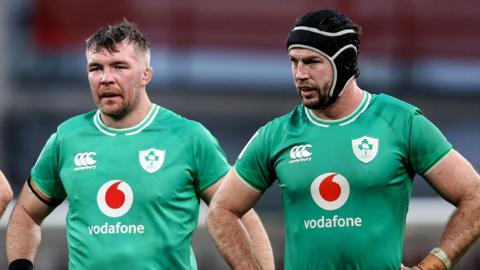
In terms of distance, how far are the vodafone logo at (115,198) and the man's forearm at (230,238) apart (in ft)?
1.98

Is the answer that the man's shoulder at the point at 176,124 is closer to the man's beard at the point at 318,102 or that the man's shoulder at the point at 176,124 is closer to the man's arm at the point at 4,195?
the man's arm at the point at 4,195

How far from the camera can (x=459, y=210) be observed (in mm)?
7961

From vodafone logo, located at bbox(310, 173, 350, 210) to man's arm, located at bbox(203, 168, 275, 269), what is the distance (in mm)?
396

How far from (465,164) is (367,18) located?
10331 mm

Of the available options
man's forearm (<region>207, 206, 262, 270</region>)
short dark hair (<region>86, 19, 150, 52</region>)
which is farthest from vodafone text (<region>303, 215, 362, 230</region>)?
short dark hair (<region>86, 19, 150, 52</region>)

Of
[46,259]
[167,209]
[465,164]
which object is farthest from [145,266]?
[46,259]

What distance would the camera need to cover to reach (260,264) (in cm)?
887

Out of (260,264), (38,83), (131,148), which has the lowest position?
(38,83)

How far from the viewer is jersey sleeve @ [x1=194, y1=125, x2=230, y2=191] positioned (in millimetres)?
8984

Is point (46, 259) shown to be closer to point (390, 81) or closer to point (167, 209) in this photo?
point (167, 209)

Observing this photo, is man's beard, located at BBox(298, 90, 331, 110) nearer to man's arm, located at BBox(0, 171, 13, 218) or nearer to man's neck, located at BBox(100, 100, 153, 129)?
man's neck, located at BBox(100, 100, 153, 129)

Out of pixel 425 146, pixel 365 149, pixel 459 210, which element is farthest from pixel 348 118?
pixel 459 210

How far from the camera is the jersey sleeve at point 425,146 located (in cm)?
802

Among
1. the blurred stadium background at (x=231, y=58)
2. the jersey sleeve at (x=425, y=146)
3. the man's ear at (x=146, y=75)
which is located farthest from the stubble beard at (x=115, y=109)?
the blurred stadium background at (x=231, y=58)
